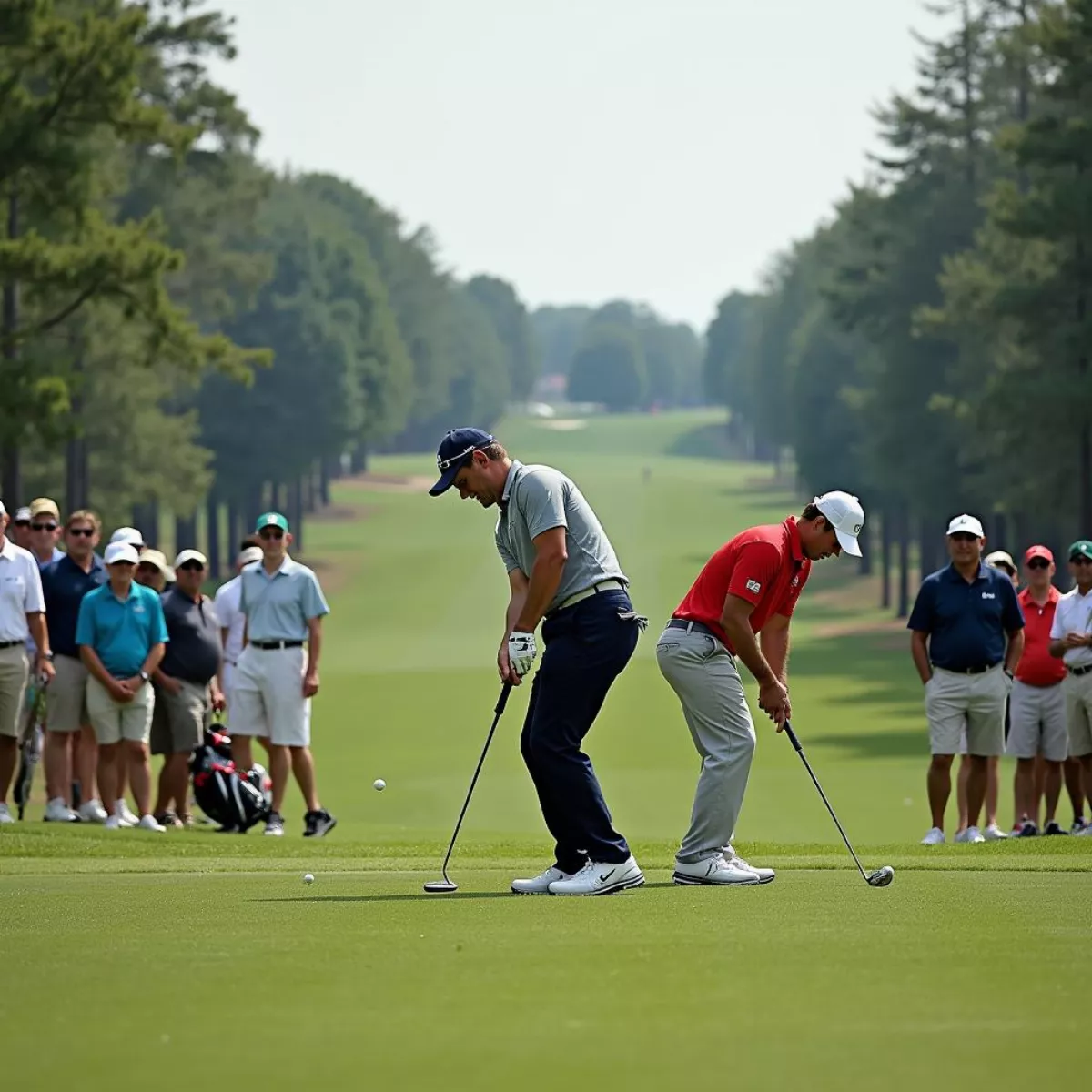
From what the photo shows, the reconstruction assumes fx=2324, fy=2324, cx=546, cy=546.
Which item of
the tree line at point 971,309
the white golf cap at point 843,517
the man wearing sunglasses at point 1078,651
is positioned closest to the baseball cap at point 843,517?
the white golf cap at point 843,517

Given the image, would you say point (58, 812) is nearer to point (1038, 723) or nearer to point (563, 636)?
point (1038, 723)

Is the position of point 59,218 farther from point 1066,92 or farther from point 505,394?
point 505,394

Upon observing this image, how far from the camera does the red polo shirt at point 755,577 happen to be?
9.94 m

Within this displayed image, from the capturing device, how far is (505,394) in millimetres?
161250

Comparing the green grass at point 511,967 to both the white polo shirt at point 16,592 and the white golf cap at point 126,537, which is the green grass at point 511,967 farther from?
the white golf cap at point 126,537

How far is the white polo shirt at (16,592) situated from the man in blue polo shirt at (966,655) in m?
5.81

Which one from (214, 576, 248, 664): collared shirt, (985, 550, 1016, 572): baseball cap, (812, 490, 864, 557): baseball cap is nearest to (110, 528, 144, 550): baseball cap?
(214, 576, 248, 664): collared shirt

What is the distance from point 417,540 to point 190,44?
3866cm

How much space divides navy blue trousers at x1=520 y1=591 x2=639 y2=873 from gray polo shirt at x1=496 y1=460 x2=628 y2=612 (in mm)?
116

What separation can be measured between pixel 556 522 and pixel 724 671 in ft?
3.71

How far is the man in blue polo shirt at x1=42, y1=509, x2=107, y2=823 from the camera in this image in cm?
1673

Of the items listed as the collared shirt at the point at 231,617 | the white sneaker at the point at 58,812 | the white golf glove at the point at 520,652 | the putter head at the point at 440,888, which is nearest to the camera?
the white golf glove at the point at 520,652

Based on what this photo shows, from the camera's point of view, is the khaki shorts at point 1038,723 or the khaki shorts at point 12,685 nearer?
the khaki shorts at point 12,685

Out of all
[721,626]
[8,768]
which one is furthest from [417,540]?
[721,626]
